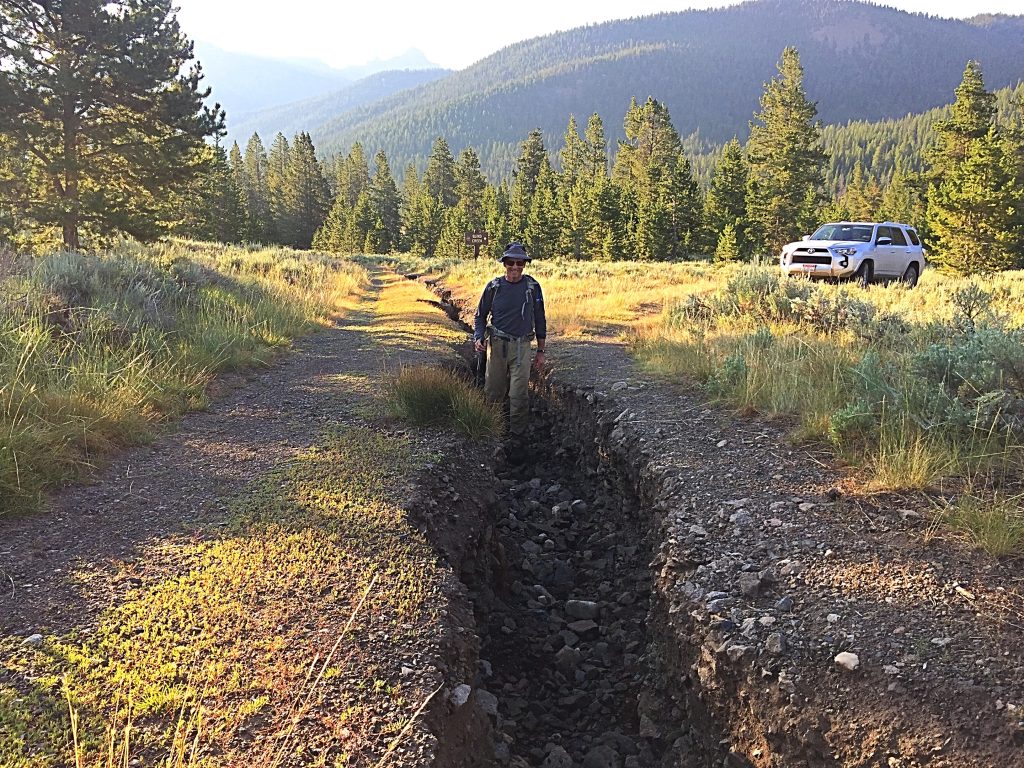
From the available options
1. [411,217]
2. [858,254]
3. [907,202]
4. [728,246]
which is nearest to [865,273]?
Result: [858,254]

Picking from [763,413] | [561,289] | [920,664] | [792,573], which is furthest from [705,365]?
[561,289]

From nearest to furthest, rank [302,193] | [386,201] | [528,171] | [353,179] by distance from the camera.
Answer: [528,171] → [302,193] → [386,201] → [353,179]

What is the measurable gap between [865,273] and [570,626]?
13900mm

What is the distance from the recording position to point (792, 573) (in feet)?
10.4

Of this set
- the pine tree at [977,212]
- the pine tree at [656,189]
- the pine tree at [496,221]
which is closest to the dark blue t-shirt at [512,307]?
the pine tree at [977,212]

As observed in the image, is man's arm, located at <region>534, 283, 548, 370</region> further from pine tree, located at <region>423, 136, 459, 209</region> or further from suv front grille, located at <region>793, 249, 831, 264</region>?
pine tree, located at <region>423, 136, 459, 209</region>

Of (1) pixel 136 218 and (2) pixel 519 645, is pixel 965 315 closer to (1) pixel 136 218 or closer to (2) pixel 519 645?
(2) pixel 519 645

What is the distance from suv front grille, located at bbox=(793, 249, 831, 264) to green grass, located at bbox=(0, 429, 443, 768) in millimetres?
13799

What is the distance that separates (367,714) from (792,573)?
2.17 m

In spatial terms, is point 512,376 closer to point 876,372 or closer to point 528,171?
point 876,372

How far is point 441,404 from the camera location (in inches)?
231

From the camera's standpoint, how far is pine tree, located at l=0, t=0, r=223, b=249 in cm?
1533

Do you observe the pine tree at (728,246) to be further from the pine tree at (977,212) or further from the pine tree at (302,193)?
the pine tree at (302,193)

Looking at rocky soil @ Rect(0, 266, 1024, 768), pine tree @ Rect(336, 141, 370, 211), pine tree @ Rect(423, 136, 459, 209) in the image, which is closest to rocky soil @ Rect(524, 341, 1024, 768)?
rocky soil @ Rect(0, 266, 1024, 768)
